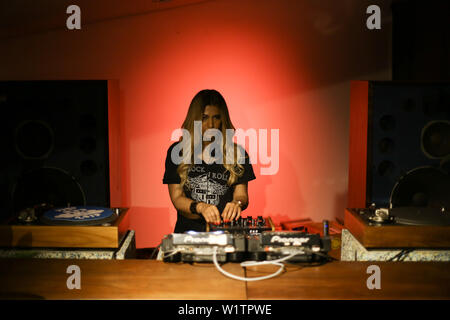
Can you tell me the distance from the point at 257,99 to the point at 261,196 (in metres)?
0.80

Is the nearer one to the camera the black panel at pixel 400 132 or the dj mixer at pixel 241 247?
the dj mixer at pixel 241 247

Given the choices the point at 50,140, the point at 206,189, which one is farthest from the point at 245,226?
the point at 50,140

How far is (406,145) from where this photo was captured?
2010 millimetres

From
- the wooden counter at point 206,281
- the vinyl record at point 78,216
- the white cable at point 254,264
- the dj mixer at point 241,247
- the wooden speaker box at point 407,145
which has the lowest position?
the wooden counter at point 206,281

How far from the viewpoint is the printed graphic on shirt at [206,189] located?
2.19 metres

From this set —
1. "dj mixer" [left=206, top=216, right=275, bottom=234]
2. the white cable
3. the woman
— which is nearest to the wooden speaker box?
the woman

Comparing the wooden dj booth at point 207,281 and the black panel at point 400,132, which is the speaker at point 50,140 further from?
the black panel at point 400,132

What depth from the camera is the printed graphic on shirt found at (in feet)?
7.19

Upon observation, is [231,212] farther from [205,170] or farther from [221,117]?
[221,117]

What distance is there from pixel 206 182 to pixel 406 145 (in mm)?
1032

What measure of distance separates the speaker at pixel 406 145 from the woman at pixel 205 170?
643 millimetres

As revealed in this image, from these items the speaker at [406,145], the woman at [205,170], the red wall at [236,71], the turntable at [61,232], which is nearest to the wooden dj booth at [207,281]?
the turntable at [61,232]

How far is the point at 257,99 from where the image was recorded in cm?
331

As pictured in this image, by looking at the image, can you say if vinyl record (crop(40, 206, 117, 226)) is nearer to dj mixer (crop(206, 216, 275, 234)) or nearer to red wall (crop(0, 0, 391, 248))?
dj mixer (crop(206, 216, 275, 234))
